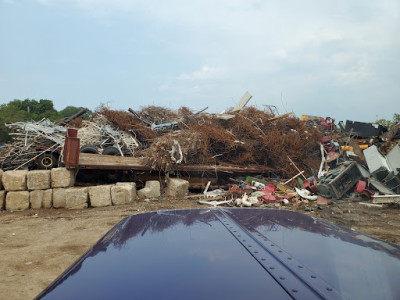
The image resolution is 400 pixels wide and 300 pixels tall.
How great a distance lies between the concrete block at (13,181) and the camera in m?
8.44

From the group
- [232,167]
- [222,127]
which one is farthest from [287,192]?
[222,127]

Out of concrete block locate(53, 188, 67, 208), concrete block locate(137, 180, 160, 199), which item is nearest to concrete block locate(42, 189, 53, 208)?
concrete block locate(53, 188, 67, 208)

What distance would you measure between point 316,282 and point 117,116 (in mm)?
12488

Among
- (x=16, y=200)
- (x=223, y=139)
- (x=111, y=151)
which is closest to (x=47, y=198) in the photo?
(x=16, y=200)

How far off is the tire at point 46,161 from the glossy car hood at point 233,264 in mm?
9541

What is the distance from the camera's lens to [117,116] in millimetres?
12859

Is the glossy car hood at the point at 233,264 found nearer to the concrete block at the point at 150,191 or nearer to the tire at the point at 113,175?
the concrete block at the point at 150,191

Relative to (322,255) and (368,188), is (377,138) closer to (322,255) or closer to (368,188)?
(368,188)

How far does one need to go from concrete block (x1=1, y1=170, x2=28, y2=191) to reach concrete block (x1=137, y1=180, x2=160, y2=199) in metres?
3.21

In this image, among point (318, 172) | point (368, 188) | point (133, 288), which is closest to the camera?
point (133, 288)

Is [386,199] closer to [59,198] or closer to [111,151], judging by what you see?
[111,151]

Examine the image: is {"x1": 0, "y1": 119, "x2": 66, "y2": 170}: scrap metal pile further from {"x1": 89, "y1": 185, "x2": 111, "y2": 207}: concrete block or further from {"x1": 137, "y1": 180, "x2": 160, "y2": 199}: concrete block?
{"x1": 137, "y1": 180, "x2": 160, "y2": 199}: concrete block

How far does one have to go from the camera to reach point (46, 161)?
409 inches

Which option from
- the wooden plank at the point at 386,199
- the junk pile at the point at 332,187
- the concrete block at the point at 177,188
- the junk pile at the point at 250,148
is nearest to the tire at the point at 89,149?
the junk pile at the point at 250,148
